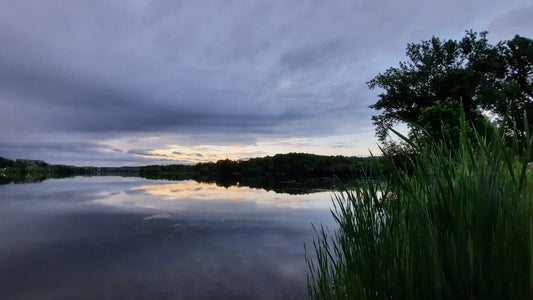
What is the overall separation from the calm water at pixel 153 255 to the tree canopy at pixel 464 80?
21065 millimetres

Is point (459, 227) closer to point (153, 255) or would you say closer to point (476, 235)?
point (476, 235)

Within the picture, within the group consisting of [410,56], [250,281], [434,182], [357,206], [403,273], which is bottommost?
[250,281]

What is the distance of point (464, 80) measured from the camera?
29.7 metres

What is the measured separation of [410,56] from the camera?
119ft

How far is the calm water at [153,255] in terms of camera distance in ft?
25.9

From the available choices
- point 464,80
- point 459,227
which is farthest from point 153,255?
point 464,80

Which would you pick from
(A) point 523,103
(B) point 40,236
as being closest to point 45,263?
(B) point 40,236

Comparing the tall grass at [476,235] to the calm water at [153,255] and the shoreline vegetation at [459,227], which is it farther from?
the calm water at [153,255]

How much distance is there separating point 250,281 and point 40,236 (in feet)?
43.1

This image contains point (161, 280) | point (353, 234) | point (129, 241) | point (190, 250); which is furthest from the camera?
point (129, 241)

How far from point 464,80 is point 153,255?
36732mm

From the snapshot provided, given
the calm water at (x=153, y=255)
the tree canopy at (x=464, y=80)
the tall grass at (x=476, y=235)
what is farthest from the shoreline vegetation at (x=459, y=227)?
the tree canopy at (x=464, y=80)

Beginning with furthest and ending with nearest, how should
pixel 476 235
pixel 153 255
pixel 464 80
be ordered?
pixel 464 80 → pixel 153 255 → pixel 476 235

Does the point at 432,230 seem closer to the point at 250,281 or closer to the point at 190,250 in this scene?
the point at 250,281
